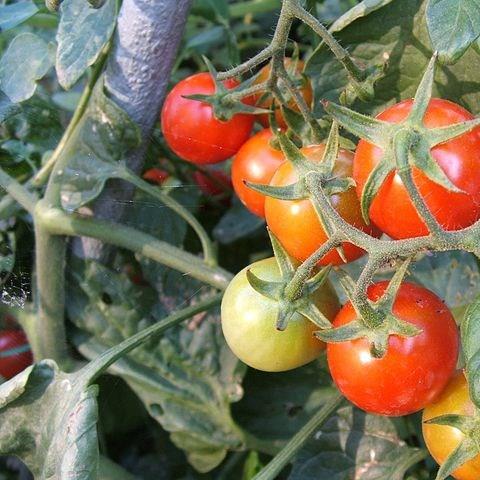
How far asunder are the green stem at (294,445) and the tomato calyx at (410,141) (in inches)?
13.2

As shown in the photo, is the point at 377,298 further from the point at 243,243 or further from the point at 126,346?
the point at 243,243

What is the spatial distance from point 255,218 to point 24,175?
346 mm

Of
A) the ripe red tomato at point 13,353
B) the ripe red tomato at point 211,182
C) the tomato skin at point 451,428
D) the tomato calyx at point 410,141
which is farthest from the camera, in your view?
the ripe red tomato at point 211,182

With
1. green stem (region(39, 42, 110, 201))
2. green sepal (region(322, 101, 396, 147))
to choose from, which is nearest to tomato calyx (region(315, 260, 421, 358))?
green sepal (region(322, 101, 396, 147))

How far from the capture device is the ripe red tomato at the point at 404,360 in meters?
0.64

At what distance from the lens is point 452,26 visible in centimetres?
65

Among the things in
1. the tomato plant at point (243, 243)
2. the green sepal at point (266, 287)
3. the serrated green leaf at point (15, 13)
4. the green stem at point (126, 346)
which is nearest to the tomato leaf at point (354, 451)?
the tomato plant at point (243, 243)

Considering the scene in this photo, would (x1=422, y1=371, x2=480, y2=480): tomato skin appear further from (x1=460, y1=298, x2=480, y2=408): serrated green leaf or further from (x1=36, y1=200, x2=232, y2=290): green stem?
→ (x1=36, y1=200, x2=232, y2=290): green stem

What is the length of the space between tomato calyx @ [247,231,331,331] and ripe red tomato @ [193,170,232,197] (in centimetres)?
52

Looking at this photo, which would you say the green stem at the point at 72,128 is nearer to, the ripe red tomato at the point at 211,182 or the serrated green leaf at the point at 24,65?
Answer: the serrated green leaf at the point at 24,65

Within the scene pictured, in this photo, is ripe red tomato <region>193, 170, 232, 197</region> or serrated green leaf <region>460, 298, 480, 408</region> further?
ripe red tomato <region>193, 170, 232, 197</region>

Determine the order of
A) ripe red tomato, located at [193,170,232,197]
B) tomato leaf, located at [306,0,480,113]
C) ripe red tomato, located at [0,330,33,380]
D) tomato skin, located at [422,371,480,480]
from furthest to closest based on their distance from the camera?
ripe red tomato, located at [193,170,232,197], ripe red tomato, located at [0,330,33,380], tomato leaf, located at [306,0,480,113], tomato skin, located at [422,371,480,480]

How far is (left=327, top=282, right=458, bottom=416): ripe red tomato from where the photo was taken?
2.10 ft

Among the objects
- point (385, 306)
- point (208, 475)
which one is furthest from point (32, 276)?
point (385, 306)
